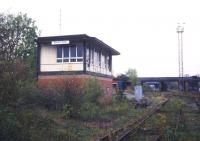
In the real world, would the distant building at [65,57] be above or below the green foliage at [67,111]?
above

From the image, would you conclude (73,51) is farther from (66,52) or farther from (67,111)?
(67,111)

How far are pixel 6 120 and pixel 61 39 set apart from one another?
643 inches

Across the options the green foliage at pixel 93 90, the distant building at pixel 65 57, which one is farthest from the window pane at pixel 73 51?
the green foliage at pixel 93 90

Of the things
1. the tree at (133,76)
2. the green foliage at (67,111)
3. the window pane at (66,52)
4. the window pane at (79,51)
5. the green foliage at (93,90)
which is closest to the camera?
the green foliage at (67,111)

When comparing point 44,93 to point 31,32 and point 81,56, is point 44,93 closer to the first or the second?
point 81,56

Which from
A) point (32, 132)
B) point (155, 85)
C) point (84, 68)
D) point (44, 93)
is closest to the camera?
point (32, 132)

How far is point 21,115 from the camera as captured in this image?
11.6 m

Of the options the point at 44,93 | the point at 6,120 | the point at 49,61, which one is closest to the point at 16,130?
the point at 6,120

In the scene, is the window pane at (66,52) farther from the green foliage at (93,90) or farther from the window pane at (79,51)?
the green foliage at (93,90)

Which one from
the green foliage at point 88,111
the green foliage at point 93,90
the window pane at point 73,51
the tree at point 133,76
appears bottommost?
the green foliage at point 88,111

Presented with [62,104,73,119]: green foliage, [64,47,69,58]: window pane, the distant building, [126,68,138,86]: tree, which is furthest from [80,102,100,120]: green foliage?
[126,68,138,86]: tree

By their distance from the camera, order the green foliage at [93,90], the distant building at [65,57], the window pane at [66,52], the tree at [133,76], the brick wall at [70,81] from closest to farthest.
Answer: the brick wall at [70,81]
the green foliage at [93,90]
the distant building at [65,57]
the window pane at [66,52]
the tree at [133,76]

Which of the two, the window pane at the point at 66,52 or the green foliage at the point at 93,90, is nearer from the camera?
the green foliage at the point at 93,90

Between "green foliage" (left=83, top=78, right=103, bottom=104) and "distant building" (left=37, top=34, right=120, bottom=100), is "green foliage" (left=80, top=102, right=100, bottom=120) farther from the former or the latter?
"distant building" (left=37, top=34, right=120, bottom=100)
